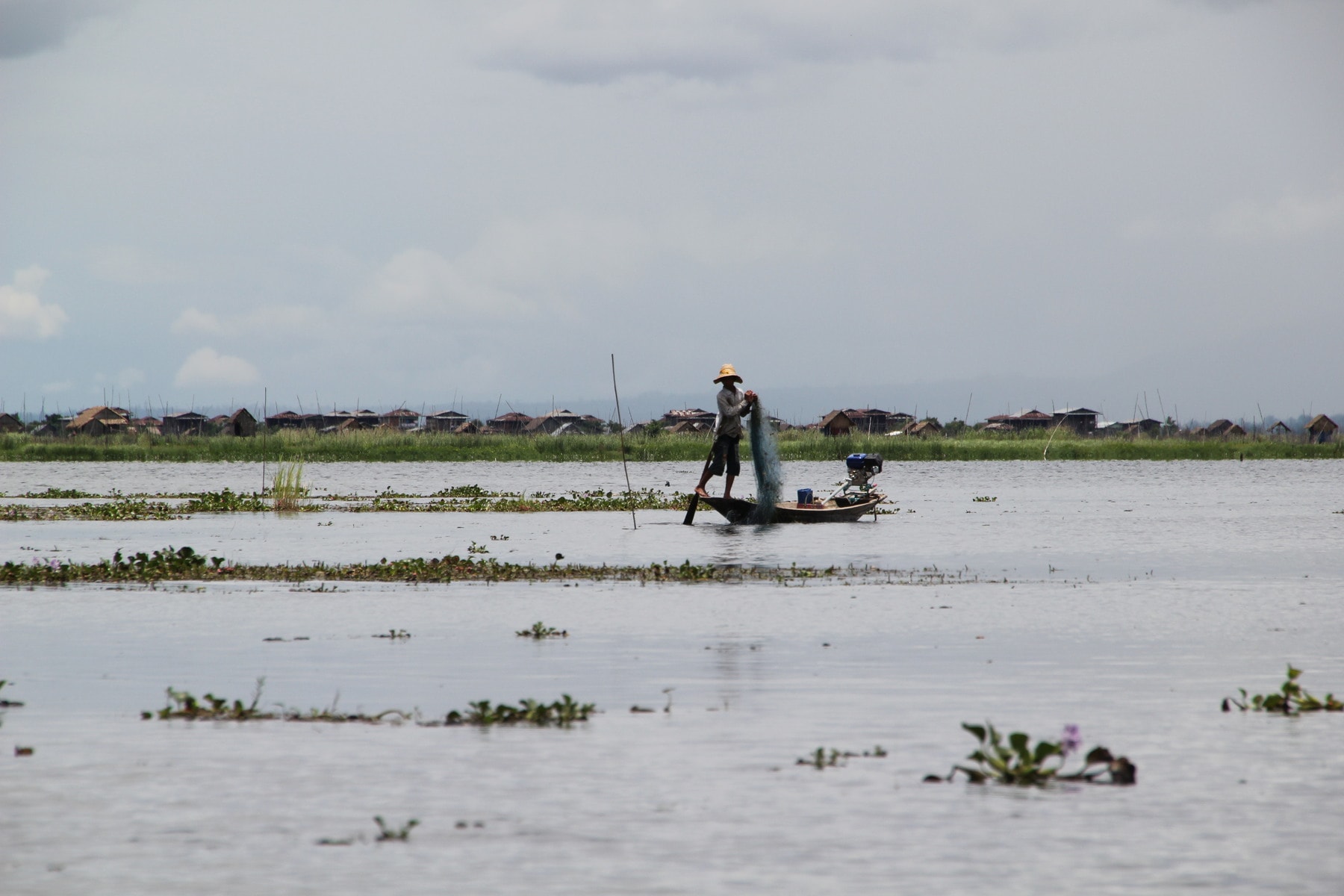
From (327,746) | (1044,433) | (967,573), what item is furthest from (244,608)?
(1044,433)

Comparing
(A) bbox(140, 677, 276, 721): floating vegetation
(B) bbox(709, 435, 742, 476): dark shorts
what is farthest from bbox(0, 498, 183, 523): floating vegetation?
(A) bbox(140, 677, 276, 721): floating vegetation

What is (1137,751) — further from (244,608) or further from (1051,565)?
(1051,565)

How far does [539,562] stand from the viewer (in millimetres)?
18688

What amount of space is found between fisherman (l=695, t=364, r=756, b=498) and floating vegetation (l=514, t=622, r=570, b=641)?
1156 cm

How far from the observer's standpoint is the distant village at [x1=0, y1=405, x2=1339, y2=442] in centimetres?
8188

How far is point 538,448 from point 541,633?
173 feet

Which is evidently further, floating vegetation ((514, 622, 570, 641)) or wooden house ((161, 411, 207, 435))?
wooden house ((161, 411, 207, 435))

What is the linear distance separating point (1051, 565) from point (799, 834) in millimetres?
13208

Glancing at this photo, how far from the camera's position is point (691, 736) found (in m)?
8.11

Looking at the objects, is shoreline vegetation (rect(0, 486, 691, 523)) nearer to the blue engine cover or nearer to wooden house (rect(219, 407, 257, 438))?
the blue engine cover

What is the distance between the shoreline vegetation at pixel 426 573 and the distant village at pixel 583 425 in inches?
2124

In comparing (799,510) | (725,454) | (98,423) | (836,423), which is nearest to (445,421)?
(98,423)

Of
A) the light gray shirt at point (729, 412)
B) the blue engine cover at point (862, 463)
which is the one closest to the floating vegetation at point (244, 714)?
the light gray shirt at point (729, 412)

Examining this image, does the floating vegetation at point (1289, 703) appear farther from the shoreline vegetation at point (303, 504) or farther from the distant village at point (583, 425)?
the distant village at point (583, 425)
